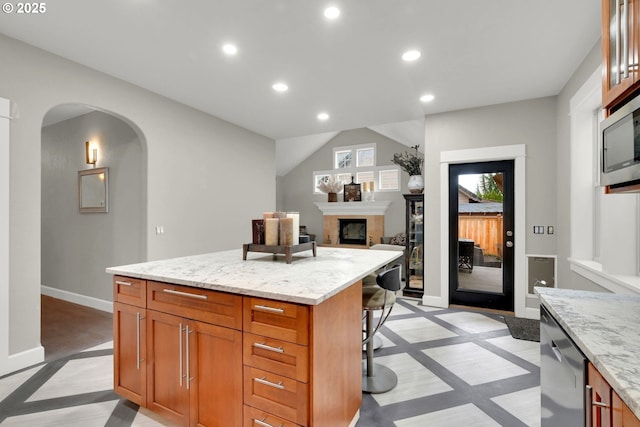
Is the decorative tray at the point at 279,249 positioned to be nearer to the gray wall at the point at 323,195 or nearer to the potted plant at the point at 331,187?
the gray wall at the point at 323,195

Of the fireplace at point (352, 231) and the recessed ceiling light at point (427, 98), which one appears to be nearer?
the recessed ceiling light at point (427, 98)

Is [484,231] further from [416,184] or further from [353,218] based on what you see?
[353,218]

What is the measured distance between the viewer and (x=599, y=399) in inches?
33.3

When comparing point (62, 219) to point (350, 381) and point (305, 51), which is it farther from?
point (350, 381)

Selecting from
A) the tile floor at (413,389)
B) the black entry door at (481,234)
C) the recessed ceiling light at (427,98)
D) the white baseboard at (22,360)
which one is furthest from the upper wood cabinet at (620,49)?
the white baseboard at (22,360)

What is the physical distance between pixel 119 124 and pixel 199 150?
0.96 metres

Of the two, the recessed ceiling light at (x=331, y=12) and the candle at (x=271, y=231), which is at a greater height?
the recessed ceiling light at (x=331, y=12)

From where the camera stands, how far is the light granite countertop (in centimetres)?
72

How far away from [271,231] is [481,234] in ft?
9.96

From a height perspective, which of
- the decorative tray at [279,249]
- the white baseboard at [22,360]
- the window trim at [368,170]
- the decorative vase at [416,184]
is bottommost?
the white baseboard at [22,360]

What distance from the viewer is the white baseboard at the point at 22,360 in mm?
2346

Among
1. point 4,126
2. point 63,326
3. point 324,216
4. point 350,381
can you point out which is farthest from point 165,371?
point 324,216

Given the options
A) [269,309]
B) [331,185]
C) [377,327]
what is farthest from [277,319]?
[331,185]

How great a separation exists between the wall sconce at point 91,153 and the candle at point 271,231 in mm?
3344
